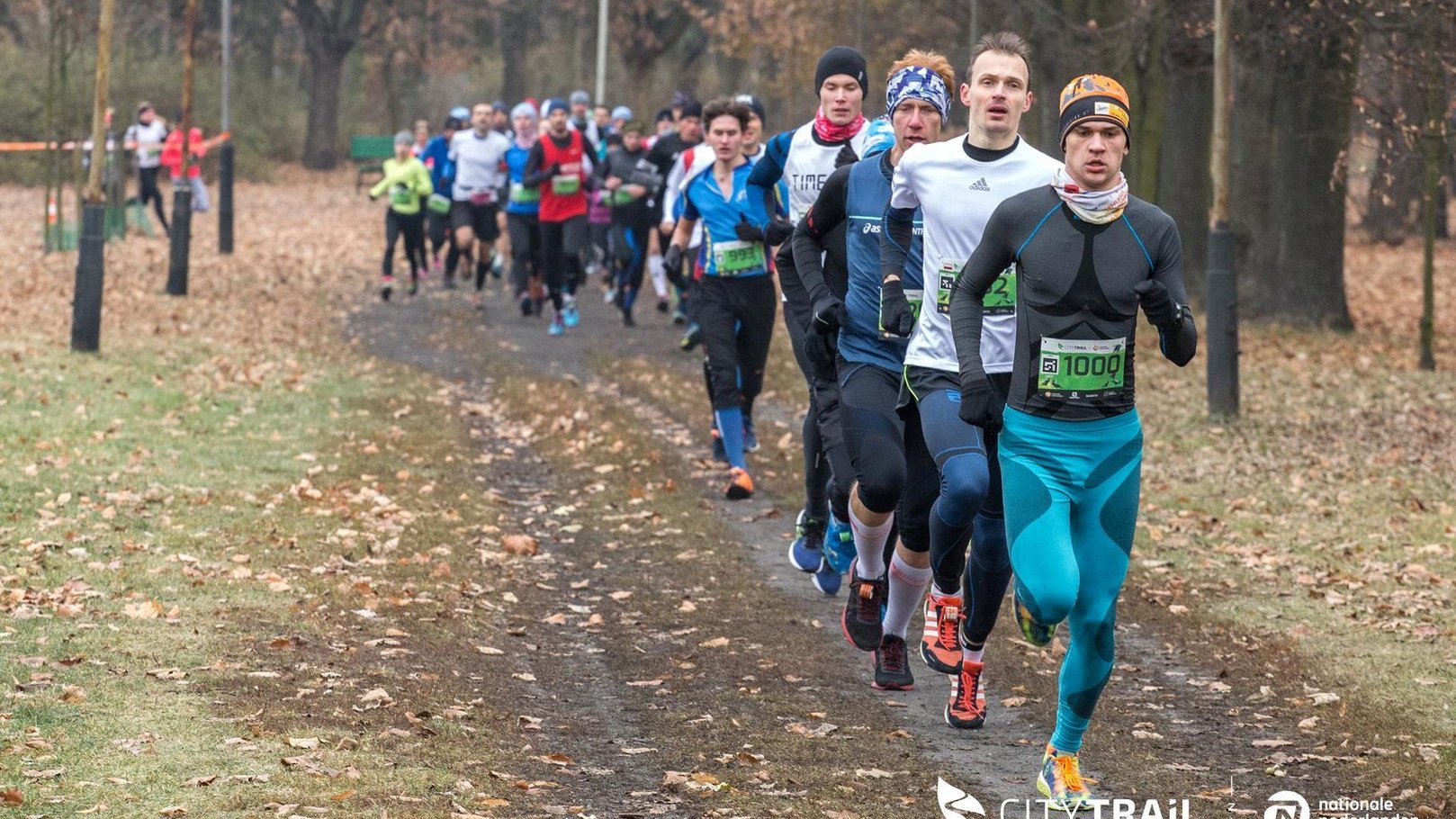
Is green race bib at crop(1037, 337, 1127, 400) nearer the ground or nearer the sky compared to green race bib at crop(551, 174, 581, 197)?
nearer the ground

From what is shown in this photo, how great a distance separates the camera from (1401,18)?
17.0 m

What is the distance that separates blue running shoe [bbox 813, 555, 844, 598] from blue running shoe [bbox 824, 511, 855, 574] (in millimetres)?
75

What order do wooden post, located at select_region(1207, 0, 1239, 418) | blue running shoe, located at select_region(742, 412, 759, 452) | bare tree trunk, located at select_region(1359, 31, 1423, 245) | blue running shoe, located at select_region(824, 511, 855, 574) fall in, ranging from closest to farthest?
blue running shoe, located at select_region(824, 511, 855, 574)
blue running shoe, located at select_region(742, 412, 759, 452)
wooden post, located at select_region(1207, 0, 1239, 418)
bare tree trunk, located at select_region(1359, 31, 1423, 245)

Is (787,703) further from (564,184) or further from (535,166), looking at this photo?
(564,184)

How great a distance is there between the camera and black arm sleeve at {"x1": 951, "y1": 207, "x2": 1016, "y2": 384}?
5988 millimetres

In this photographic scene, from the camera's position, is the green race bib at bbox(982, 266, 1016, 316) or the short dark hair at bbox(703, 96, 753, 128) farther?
the short dark hair at bbox(703, 96, 753, 128)

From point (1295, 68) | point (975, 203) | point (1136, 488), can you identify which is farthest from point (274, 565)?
point (1295, 68)

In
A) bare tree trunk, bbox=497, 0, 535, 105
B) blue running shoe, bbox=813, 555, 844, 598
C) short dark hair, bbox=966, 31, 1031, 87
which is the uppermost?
bare tree trunk, bbox=497, 0, 535, 105

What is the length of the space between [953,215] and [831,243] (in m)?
1.44

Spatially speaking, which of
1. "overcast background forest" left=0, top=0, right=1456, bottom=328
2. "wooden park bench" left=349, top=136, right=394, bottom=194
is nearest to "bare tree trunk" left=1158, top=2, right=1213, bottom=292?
"overcast background forest" left=0, top=0, right=1456, bottom=328

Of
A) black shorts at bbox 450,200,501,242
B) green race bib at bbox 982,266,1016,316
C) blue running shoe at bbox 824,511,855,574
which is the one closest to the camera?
green race bib at bbox 982,266,1016,316

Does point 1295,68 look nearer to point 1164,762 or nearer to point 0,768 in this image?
point 1164,762

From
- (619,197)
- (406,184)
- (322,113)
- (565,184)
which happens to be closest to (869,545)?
(565,184)

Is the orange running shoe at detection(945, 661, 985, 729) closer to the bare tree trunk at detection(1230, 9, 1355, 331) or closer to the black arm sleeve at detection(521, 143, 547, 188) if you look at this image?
the black arm sleeve at detection(521, 143, 547, 188)
